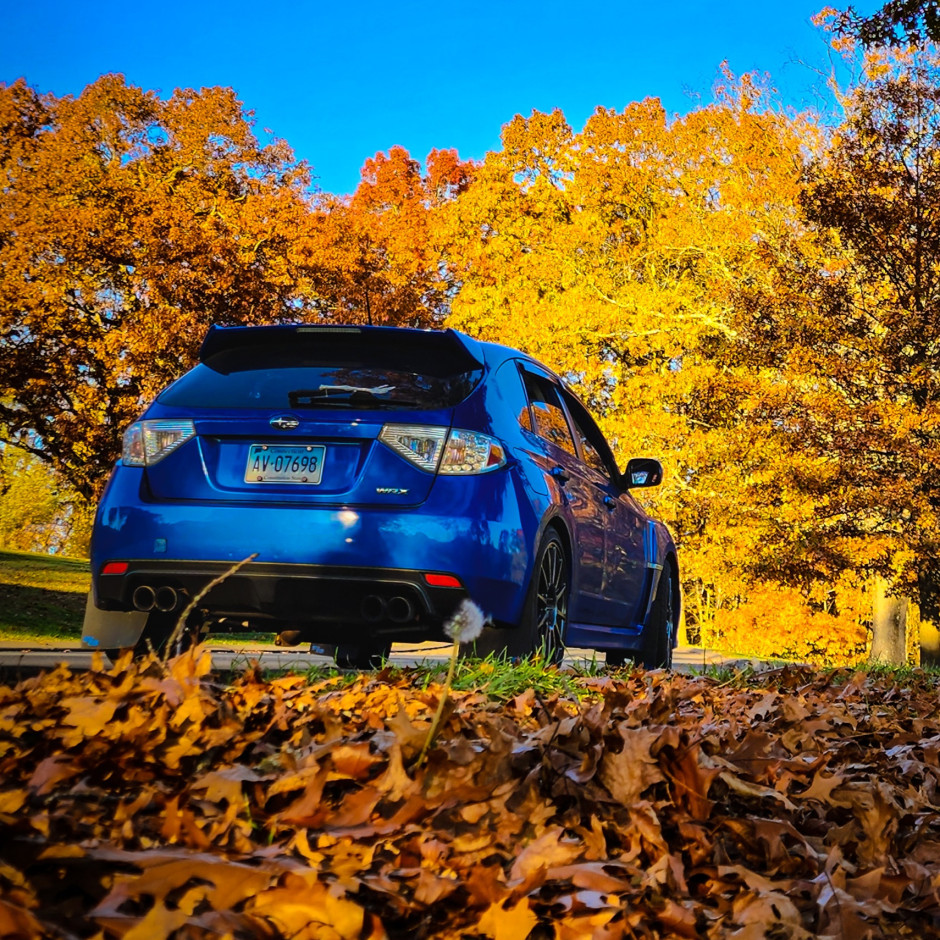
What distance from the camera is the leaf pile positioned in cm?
202

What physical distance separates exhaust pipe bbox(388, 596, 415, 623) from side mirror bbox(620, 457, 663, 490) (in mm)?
2820

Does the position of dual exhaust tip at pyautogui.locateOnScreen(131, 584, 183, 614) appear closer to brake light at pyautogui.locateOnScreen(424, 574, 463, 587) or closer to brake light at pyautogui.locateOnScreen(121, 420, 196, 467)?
brake light at pyautogui.locateOnScreen(121, 420, 196, 467)

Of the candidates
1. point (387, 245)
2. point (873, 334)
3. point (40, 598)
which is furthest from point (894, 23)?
point (387, 245)

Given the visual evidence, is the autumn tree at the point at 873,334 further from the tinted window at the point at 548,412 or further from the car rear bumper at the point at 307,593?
the car rear bumper at the point at 307,593

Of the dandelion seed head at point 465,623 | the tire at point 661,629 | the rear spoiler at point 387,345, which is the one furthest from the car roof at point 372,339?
the tire at point 661,629

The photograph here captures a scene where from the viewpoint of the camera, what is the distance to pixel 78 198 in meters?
26.8

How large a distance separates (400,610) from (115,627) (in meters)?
1.48

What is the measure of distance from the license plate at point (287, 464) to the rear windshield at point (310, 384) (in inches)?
8.8

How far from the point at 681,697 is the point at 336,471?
1815 millimetres

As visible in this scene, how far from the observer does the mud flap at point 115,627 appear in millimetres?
5703

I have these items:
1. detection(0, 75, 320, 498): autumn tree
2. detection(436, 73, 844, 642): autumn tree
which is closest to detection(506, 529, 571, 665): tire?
detection(436, 73, 844, 642): autumn tree

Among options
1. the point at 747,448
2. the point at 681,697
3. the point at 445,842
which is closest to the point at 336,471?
the point at 681,697

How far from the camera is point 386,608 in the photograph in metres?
5.25

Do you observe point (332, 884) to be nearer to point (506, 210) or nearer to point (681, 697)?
point (681, 697)
